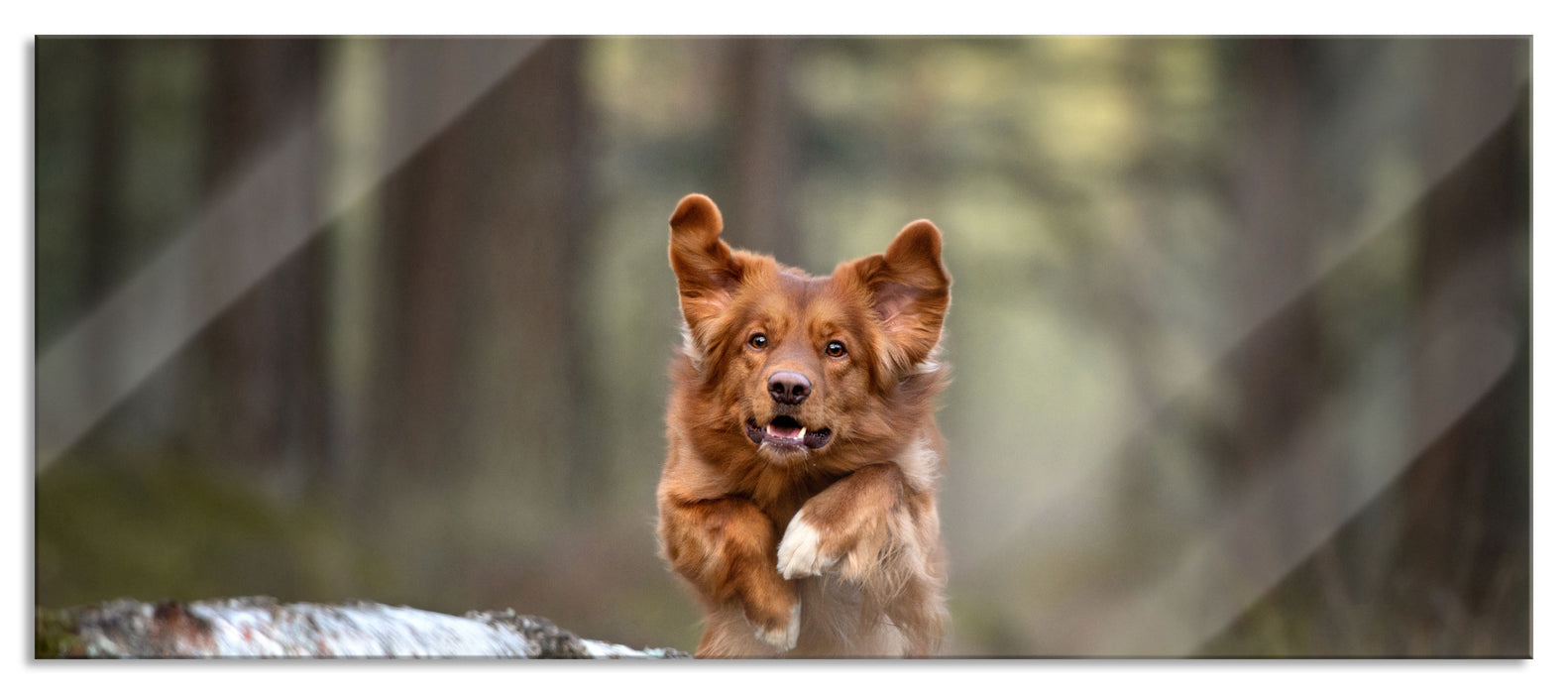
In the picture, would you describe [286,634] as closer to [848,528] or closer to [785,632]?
[785,632]

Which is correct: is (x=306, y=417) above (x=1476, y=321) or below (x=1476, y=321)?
below

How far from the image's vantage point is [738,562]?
4.40m

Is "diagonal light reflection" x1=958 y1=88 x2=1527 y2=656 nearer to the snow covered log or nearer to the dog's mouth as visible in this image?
the dog's mouth

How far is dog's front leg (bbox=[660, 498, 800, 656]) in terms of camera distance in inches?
173

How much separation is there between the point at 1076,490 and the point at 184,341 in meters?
3.51

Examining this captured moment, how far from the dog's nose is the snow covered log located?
1287 mm

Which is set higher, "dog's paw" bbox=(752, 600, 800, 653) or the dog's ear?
the dog's ear

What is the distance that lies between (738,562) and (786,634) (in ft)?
0.92

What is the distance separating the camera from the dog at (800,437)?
439 centimetres

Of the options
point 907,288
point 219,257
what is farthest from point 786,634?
point 219,257

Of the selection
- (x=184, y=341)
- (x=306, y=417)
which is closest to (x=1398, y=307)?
(x=306, y=417)

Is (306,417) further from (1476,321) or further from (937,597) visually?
(1476,321)

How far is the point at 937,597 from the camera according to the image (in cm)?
494

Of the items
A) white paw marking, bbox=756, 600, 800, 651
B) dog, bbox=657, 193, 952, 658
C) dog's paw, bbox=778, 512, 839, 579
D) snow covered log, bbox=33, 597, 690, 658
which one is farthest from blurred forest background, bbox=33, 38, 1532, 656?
dog's paw, bbox=778, 512, 839, 579
